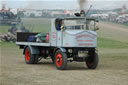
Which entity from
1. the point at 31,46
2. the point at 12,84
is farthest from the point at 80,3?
the point at 12,84

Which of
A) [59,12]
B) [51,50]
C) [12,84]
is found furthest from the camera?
[59,12]

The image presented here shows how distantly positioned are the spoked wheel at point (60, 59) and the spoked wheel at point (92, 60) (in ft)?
4.76

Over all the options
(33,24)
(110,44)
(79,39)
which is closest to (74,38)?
(79,39)

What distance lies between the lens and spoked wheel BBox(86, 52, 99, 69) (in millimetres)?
18328

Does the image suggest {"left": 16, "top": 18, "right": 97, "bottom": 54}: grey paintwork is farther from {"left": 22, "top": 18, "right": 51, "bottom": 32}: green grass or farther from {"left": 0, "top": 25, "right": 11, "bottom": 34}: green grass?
{"left": 0, "top": 25, "right": 11, "bottom": 34}: green grass

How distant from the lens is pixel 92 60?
1855cm

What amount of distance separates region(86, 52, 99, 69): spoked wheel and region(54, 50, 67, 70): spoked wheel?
145 centimetres

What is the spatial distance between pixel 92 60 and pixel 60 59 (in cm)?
167

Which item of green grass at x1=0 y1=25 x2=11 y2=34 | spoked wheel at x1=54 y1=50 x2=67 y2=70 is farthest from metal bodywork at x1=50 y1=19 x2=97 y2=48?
green grass at x1=0 y1=25 x2=11 y2=34

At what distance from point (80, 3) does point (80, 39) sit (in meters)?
5.27

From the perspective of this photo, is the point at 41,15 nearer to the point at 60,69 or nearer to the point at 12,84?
the point at 60,69

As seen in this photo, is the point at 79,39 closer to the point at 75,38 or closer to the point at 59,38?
the point at 75,38

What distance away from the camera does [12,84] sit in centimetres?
1273

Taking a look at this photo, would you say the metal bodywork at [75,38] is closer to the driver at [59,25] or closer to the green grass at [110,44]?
the driver at [59,25]
